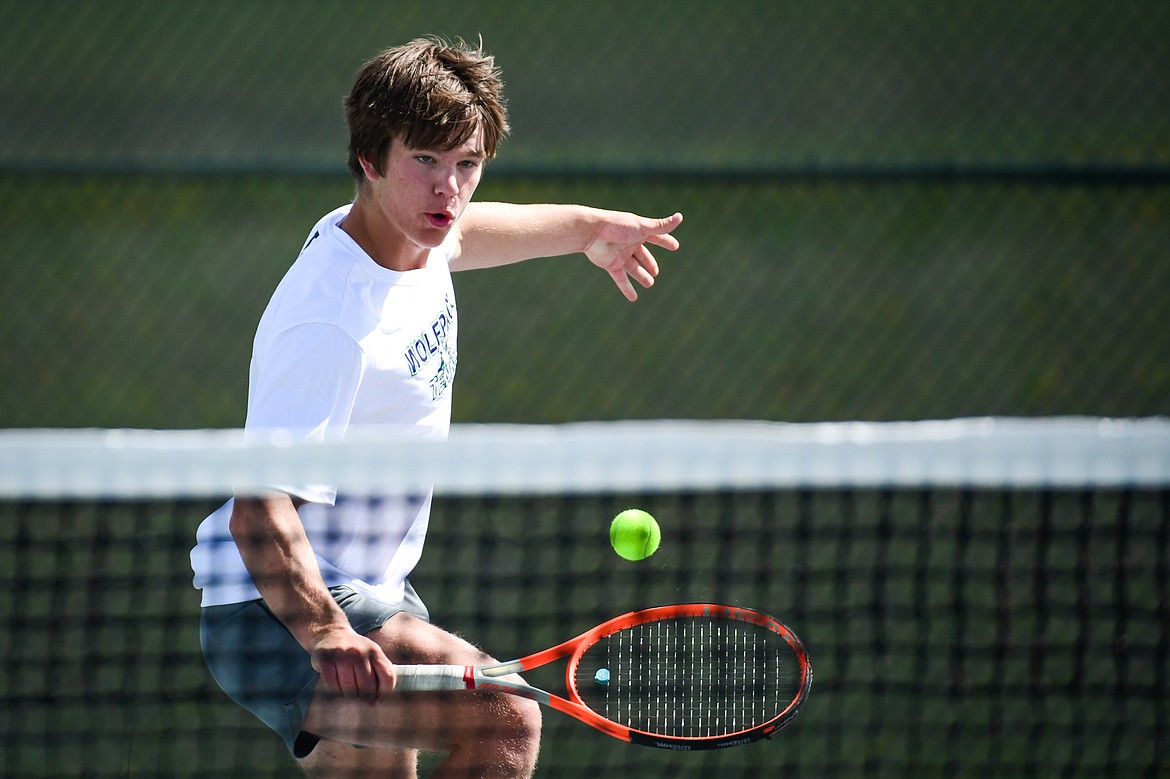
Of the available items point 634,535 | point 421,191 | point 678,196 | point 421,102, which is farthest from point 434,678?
point 678,196

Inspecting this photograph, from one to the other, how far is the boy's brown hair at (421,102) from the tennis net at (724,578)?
0.50m

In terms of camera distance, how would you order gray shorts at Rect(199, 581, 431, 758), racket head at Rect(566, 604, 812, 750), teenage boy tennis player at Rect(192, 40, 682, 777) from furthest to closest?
racket head at Rect(566, 604, 812, 750)
gray shorts at Rect(199, 581, 431, 758)
teenage boy tennis player at Rect(192, 40, 682, 777)

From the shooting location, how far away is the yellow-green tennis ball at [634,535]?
269cm

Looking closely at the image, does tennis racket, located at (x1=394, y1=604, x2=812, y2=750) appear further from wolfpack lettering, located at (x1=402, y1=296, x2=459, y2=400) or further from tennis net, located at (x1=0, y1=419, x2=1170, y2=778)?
wolfpack lettering, located at (x1=402, y1=296, x2=459, y2=400)

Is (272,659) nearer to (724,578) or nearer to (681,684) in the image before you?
(681,684)

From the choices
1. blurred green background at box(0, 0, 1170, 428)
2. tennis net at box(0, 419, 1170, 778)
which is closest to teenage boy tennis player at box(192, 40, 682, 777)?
tennis net at box(0, 419, 1170, 778)

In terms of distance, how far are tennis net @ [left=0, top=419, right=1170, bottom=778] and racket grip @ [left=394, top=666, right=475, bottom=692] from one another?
20 centimetres

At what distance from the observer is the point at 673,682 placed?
254 cm

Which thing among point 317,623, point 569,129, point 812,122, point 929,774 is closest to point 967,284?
point 812,122

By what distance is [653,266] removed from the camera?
301cm

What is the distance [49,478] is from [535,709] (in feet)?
2.72

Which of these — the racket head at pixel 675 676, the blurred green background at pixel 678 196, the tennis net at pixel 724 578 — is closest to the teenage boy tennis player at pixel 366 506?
the tennis net at pixel 724 578

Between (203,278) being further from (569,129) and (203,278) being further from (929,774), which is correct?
(929,774)

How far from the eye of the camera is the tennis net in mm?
2055
